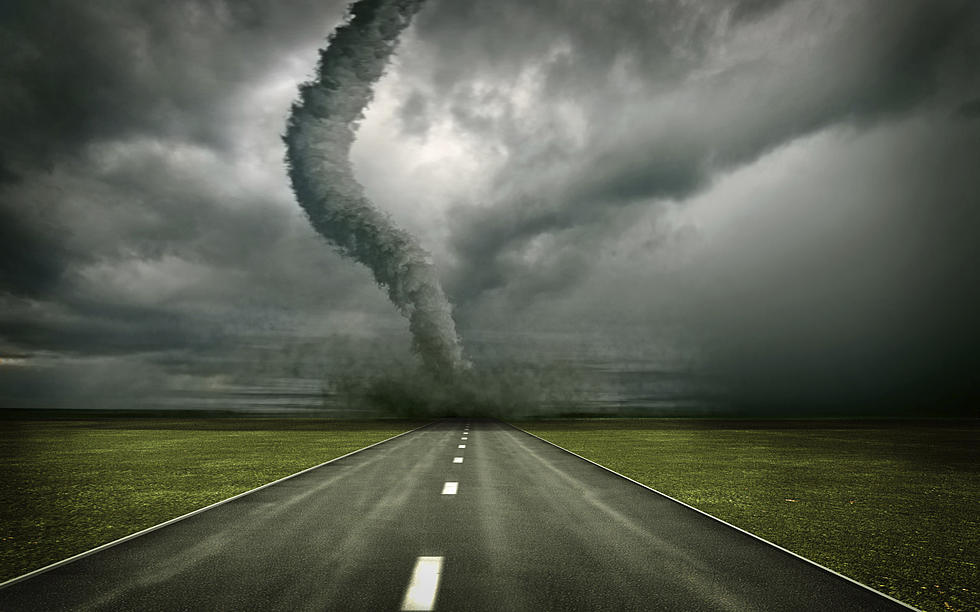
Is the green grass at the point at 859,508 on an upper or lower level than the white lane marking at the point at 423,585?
lower

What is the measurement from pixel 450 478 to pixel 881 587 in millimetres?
10024

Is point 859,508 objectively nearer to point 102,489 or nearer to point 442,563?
point 442,563

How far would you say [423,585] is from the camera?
591 centimetres

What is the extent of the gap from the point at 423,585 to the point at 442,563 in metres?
0.91

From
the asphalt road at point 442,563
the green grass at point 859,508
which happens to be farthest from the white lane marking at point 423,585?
the green grass at point 859,508

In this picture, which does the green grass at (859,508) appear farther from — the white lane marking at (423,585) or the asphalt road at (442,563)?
the white lane marking at (423,585)

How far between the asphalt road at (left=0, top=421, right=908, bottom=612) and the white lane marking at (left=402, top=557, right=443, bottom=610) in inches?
0.8

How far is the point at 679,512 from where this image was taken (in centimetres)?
1040

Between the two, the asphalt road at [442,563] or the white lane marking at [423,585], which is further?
the asphalt road at [442,563]

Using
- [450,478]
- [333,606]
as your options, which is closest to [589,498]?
[450,478]

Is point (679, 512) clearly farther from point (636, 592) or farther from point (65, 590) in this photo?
point (65, 590)

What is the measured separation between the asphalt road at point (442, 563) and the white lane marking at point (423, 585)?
0.8 inches

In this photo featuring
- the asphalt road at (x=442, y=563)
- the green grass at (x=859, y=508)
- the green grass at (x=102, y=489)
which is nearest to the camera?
the asphalt road at (x=442, y=563)

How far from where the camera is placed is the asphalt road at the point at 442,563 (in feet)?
18.2
